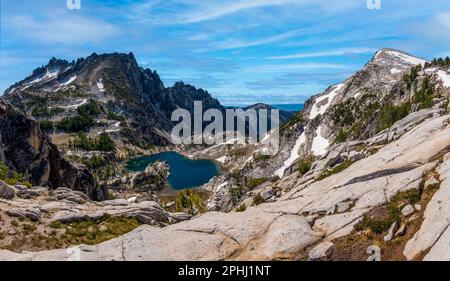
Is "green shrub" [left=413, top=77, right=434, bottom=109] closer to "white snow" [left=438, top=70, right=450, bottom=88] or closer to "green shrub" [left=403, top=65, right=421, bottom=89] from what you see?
"white snow" [left=438, top=70, right=450, bottom=88]

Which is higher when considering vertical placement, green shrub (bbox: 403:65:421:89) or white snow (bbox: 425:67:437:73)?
white snow (bbox: 425:67:437:73)

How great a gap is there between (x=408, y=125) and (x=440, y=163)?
31572 millimetres

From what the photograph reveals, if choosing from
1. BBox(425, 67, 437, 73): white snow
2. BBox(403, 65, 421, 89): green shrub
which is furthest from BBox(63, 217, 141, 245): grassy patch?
BBox(425, 67, 437, 73): white snow

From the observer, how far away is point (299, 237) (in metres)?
27.6

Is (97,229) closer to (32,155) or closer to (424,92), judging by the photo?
(32,155)

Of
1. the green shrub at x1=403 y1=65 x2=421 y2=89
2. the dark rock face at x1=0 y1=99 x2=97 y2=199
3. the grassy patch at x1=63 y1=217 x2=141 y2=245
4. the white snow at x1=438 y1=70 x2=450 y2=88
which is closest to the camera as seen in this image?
the grassy patch at x1=63 y1=217 x2=141 y2=245

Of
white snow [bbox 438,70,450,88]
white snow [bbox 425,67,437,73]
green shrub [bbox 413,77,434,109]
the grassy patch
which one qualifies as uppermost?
white snow [bbox 425,67,437,73]

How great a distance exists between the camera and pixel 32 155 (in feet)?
340

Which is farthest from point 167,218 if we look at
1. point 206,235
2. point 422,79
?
point 422,79

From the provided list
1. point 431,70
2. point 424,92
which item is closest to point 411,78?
point 431,70

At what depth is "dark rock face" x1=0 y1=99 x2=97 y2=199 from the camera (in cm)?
10031

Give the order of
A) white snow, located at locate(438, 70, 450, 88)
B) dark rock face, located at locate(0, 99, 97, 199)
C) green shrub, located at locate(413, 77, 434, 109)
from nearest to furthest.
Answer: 1. dark rock face, located at locate(0, 99, 97, 199)
2. green shrub, located at locate(413, 77, 434, 109)
3. white snow, located at locate(438, 70, 450, 88)

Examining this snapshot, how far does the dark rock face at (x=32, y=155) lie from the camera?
100312 millimetres

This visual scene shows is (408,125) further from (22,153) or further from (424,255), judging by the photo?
(22,153)
